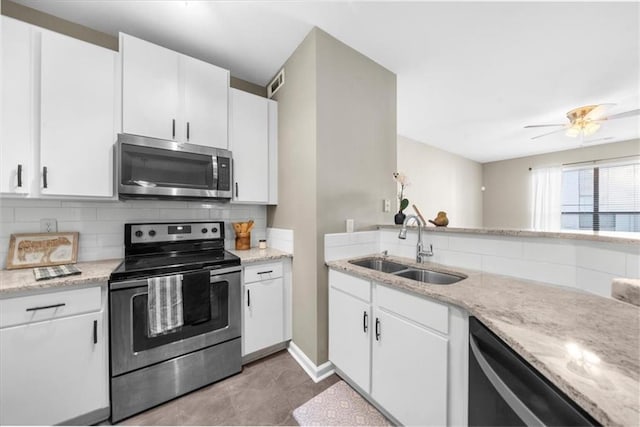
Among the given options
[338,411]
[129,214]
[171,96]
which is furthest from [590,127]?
[129,214]

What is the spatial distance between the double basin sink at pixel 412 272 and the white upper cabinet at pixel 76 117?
6.40ft

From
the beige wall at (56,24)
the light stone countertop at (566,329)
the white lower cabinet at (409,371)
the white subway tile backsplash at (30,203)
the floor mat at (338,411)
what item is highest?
the beige wall at (56,24)

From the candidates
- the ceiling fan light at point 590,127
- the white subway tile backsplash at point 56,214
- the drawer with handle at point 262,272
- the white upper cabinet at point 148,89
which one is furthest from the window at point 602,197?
the white subway tile backsplash at point 56,214

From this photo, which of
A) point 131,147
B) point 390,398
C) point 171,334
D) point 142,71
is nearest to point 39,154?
point 131,147

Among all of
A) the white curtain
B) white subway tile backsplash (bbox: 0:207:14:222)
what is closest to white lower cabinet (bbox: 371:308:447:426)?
white subway tile backsplash (bbox: 0:207:14:222)

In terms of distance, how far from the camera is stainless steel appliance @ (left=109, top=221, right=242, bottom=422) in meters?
1.37

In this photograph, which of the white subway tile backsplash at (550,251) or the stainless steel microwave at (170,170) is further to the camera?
the stainless steel microwave at (170,170)

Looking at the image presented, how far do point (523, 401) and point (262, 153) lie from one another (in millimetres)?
2252

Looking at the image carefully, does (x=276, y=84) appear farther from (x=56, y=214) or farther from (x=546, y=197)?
(x=546, y=197)

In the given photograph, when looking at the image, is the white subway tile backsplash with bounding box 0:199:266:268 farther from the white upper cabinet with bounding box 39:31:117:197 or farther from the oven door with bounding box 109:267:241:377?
the oven door with bounding box 109:267:241:377

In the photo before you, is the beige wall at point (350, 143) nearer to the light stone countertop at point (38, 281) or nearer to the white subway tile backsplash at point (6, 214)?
the light stone countertop at point (38, 281)

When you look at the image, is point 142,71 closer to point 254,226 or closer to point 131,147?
point 131,147

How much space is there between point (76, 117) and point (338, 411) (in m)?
2.55

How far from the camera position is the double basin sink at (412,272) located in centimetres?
149
